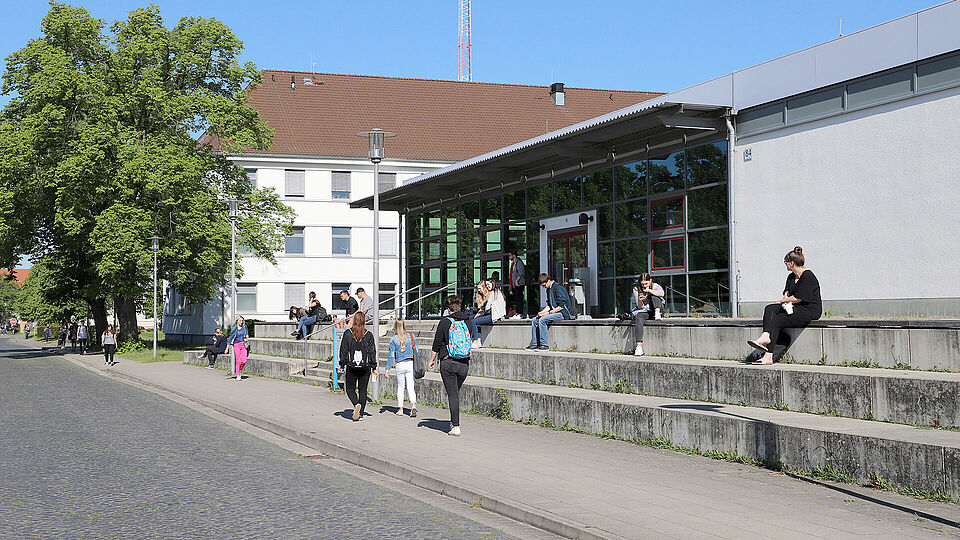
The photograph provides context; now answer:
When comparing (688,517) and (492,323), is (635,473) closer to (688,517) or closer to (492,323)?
(688,517)

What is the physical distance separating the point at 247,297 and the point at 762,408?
164 ft

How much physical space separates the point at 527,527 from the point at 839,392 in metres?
4.43

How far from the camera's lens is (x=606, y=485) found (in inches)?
386

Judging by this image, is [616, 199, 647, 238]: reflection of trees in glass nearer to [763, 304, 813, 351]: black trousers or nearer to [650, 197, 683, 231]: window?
[650, 197, 683, 231]: window

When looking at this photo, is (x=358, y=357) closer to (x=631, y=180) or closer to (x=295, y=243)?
(x=631, y=180)

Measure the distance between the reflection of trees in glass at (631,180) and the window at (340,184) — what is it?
38.9 m

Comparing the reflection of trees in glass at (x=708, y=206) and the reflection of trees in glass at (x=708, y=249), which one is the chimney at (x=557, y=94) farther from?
the reflection of trees in glass at (x=708, y=249)

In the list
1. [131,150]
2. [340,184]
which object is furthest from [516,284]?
[340,184]

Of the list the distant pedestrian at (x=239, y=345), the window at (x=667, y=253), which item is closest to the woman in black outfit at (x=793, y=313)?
the window at (x=667, y=253)

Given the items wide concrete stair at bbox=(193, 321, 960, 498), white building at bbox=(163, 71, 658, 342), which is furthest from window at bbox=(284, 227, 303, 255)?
wide concrete stair at bbox=(193, 321, 960, 498)

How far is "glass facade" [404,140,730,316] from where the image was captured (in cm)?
2109

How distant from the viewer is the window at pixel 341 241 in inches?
2398

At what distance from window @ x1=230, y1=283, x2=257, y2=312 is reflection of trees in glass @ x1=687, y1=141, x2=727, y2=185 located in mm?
41481

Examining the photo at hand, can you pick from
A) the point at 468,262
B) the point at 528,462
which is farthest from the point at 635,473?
the point at 468,262
